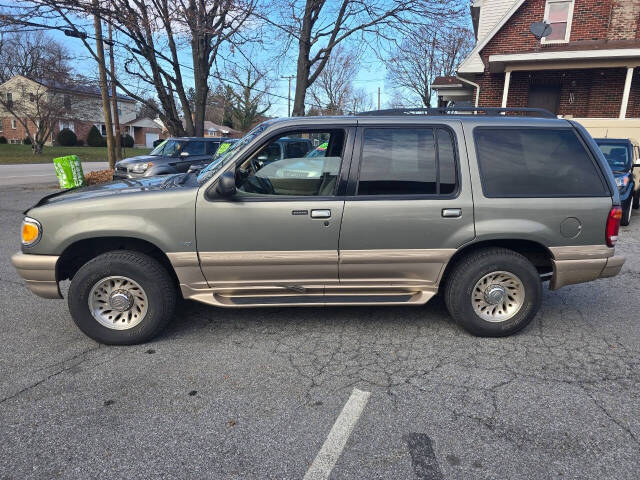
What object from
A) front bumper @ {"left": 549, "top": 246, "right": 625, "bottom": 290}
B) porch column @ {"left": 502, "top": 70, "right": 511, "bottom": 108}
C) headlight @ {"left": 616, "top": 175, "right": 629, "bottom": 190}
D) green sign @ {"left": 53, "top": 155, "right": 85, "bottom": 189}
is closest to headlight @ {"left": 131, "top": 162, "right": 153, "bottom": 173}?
green sign @ {"left": 53, "top": 155, "right": 85, "bottom": 189}

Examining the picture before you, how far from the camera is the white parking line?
7.29 ft

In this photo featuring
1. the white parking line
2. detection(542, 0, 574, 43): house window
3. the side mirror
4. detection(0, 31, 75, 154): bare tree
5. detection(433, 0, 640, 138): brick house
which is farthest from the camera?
detection(0, 31, 75, 154): bare tree

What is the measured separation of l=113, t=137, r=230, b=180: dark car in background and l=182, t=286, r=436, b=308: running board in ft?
26.8

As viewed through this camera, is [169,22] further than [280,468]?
Yes

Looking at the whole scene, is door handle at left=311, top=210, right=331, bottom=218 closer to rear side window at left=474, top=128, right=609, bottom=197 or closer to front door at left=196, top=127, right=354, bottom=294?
front door at left=196, top=127, right=354, bottom=294

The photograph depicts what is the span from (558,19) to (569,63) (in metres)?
2.37

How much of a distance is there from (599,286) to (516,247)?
2.12 meters

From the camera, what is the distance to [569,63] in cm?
1548

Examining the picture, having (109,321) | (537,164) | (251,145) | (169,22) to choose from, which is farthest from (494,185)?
(169,22)

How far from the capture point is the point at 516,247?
384 centimetres

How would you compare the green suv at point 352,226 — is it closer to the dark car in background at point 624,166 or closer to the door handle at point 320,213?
the door handle at point 320,213

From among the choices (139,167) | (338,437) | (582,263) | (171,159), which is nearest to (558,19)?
(171,159)

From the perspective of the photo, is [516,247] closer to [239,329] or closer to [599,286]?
[599,286]

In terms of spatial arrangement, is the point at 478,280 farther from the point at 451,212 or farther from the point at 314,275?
the point at 314,275
